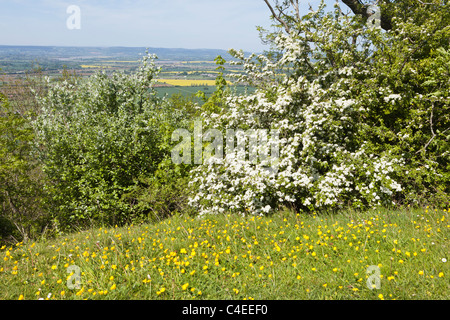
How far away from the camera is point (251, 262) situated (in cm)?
407

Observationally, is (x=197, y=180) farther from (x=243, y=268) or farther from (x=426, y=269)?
(x=426, y=269)

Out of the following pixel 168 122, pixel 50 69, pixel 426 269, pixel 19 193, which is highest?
pixel 50 69

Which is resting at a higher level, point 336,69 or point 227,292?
point 336,69

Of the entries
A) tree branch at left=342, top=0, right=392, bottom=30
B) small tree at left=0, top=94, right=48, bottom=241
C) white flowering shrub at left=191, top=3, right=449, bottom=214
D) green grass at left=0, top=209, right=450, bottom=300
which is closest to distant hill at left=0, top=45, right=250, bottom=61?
white flowering shrub at left=191, top=3, right=449, bottom=214

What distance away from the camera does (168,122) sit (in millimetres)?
9758

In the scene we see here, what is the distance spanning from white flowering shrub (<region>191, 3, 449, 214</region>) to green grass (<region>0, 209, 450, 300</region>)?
1144 millimetres

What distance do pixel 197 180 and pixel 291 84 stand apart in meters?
3.48

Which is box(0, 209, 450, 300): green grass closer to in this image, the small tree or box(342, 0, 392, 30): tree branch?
the small tree

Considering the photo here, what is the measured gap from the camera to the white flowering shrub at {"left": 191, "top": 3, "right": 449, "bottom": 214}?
6.28 m

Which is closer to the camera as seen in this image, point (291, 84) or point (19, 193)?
point (291, 84)

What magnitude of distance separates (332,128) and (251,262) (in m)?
4.07

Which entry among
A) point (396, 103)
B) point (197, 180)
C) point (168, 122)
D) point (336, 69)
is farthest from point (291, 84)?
point (168, 122)

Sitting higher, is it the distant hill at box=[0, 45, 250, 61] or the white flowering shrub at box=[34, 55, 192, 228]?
the distant hill at box=[0, 45, 250, 61]

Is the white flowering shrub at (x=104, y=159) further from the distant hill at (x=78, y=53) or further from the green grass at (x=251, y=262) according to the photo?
the green grass at (x=251, y=262)
